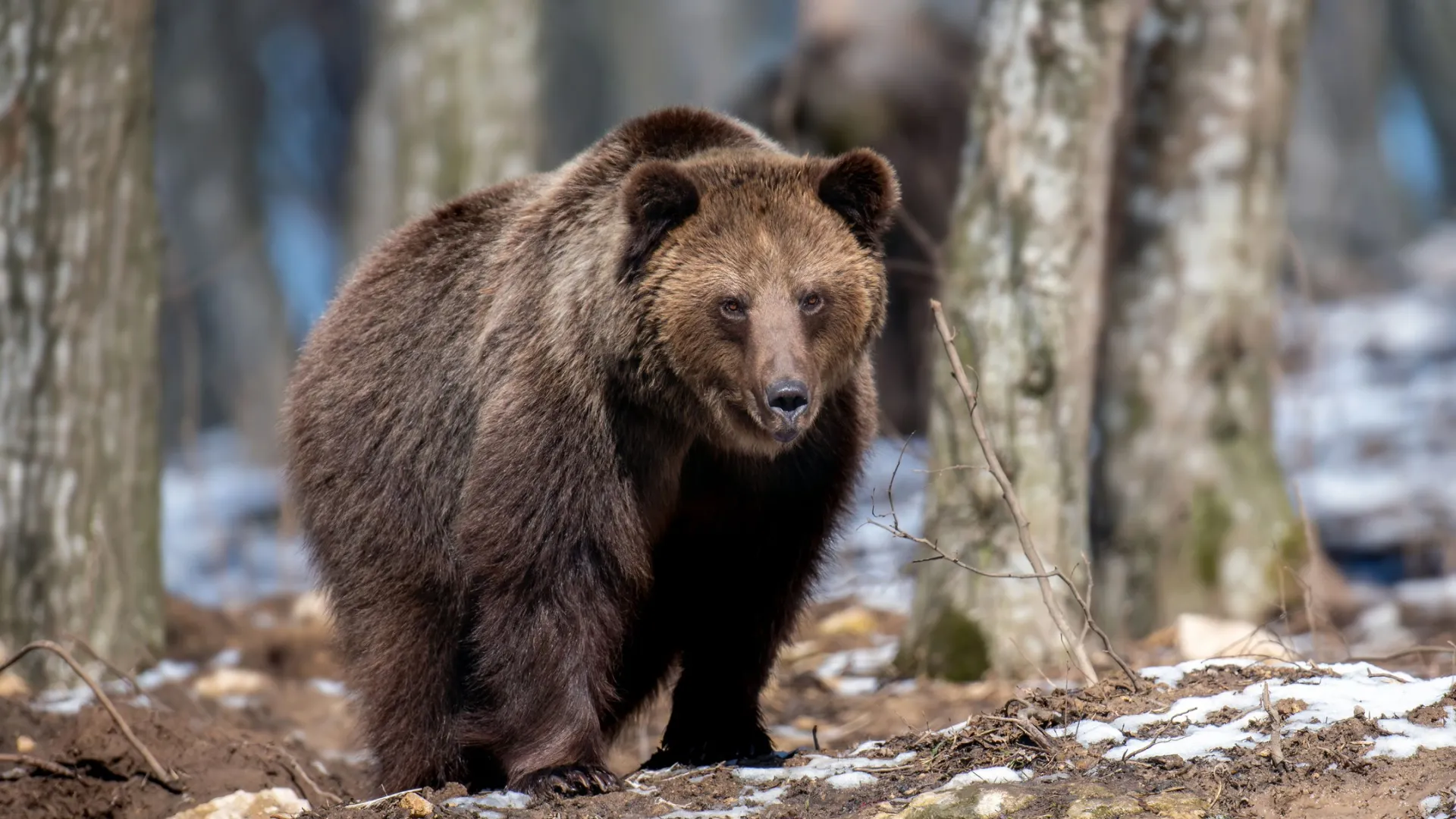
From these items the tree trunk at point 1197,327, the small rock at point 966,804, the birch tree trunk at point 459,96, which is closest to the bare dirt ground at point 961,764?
the small rock at point 966,804

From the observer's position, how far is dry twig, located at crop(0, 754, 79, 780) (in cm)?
542

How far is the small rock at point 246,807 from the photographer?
17.1 ft

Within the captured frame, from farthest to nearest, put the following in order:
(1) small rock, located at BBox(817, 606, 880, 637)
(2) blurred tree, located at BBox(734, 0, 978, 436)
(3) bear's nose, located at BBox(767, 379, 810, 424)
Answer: (2) blurred tree, located at BBox(734, 0, 978, 436) < (1) small rock, located at BBox(817, 606, 880, 637) < (3) bear's nose, located at BBox(767, 379, 810, 424)

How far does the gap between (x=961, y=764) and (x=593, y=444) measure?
136 cm

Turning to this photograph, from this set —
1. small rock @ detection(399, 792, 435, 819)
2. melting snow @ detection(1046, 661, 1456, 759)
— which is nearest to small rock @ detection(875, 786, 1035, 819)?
melting snow @ detection(1046, 661, 1456, 759)

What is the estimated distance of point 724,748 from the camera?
17.1 ft

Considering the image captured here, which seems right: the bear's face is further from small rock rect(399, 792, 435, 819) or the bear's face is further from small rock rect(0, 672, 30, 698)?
small rock rect(0, 672, 30, 698)

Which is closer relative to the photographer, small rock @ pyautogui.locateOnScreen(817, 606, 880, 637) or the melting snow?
the melting snow

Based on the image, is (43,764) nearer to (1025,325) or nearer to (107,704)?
(107,704)

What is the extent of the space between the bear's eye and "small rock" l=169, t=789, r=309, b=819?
211 centimetres

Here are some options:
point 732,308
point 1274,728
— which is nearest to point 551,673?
point 732,308

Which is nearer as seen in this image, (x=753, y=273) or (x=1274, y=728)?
(x=1274, y=728)

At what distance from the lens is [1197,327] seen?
7.67 metres

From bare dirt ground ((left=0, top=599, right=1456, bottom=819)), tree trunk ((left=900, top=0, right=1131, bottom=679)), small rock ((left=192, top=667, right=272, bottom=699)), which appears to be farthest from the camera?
small rock ((left=192, top=667, right=272, bottom=699))
